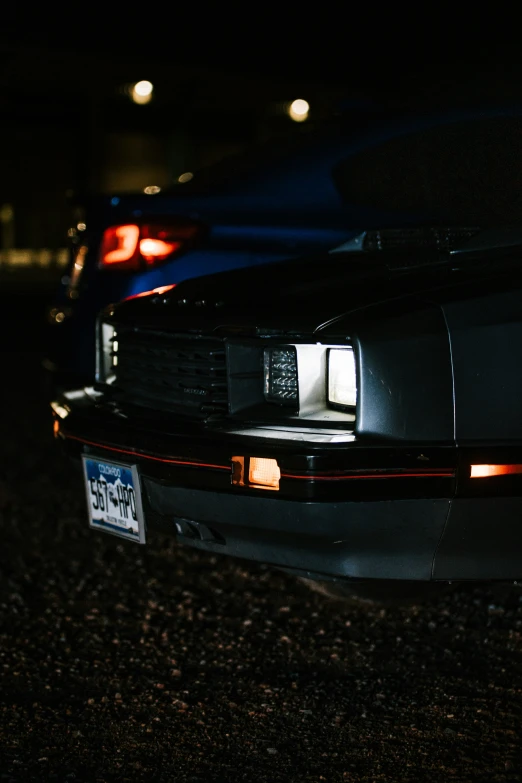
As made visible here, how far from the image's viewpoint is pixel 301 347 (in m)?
3.09

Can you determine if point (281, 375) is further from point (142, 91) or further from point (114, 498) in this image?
point (142, 91)

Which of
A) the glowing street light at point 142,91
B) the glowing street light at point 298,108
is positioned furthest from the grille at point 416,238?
the glowing street light at point 298,108

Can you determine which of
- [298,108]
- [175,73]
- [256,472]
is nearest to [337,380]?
[256,472]

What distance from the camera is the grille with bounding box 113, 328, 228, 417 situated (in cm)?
329

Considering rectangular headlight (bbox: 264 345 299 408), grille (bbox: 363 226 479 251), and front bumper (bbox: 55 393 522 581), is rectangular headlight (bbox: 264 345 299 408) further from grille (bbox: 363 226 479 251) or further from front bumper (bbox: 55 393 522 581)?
grille (bbox: 363 226 479 251)

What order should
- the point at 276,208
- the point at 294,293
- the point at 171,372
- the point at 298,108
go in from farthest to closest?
the point at 298,108 → the point at 276,208 → the point at 171,372 → the point at 294,293

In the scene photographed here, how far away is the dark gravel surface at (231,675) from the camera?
2.79m

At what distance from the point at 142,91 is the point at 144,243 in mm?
18620

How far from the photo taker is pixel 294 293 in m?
3.32

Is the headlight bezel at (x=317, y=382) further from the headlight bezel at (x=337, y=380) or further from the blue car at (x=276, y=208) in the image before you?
the blue car at (x=276, y=208)

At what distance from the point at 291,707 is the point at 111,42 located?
18941 millimetres

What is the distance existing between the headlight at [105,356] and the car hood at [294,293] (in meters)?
0.18

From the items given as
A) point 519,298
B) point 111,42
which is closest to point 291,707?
point 519,298

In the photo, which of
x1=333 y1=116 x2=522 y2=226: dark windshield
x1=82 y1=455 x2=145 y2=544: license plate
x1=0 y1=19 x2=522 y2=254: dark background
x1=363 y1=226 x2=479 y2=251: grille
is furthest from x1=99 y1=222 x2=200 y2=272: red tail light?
x1=0 y1=19 x2=522 y2=254: dark background
